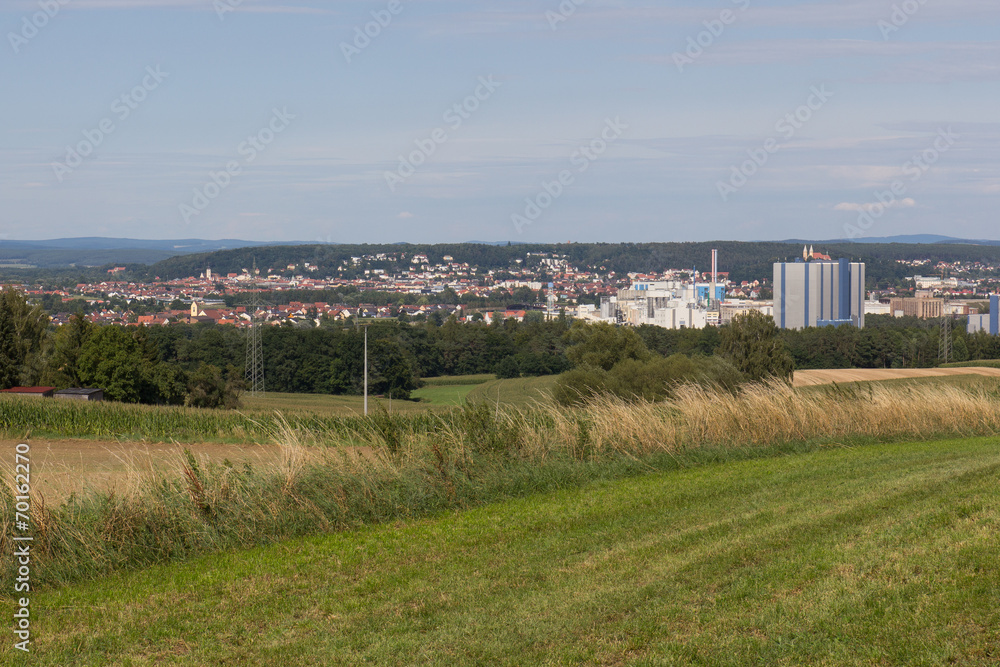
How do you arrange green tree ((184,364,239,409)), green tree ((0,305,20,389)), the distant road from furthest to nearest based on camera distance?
green tree ((184,364,239,409)) → the distant road → green tree ((0,305,20,389))

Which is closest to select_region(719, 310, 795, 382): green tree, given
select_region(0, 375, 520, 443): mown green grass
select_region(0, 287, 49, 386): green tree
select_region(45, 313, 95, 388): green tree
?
select_region(45, 313, 95, 388): green tree

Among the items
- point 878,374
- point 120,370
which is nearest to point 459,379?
point 878,374

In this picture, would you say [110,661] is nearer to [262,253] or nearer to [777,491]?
[777,491]

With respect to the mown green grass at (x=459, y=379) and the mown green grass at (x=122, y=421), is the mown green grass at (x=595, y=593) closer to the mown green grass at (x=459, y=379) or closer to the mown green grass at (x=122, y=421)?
the mown green grass at (x=122, y=421)

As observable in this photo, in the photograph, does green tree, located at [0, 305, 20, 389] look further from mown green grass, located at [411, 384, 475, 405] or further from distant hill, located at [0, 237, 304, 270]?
distant hill, located at [0, 237, 304, 270]

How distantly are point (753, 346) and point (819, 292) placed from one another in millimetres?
128824

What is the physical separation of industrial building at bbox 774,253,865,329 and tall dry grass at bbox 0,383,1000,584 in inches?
6502

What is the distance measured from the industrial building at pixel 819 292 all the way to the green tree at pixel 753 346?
12245 centimetres

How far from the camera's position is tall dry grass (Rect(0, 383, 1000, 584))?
6.59 meters

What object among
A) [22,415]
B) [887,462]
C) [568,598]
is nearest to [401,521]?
[568,598]

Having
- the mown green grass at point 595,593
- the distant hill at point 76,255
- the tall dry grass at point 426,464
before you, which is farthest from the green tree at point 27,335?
the distant hill at point 76,255

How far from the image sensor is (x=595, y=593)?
17.3ft

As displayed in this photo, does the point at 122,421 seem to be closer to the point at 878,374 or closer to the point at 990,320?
the point at 878,374

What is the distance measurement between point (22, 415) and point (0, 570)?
1543 centimetres
